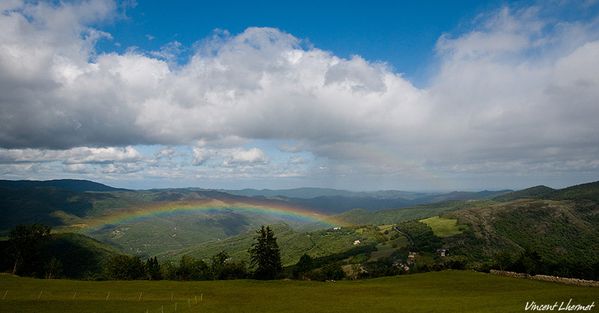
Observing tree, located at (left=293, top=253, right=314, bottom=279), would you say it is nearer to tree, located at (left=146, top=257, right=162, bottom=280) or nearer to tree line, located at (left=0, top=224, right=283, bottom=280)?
tree line, located at (left=0, top=224, right=283, bottom=280)

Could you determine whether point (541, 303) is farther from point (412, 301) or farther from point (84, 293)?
point (84, 293)

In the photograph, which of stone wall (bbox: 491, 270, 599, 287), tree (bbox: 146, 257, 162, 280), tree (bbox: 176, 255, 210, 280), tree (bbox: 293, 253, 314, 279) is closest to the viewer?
stone wall (bbox: 491, 270, 599, 287)

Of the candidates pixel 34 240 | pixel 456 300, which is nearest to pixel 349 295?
pixel 456 300

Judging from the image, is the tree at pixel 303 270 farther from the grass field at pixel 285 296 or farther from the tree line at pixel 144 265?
the grass field at pixel 285 296

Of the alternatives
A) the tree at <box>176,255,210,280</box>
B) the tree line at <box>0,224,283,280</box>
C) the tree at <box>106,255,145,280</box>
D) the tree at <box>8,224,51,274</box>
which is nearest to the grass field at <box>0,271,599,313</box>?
the tree line at <box>0,224,283,280</box>

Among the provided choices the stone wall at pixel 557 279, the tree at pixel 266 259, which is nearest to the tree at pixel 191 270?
the tree at pixel 266 259

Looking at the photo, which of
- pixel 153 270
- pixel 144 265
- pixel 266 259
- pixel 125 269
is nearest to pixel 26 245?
pixel 125 269
